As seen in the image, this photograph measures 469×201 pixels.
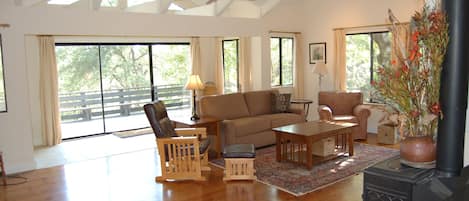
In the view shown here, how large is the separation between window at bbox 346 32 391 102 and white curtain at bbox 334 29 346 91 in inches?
4.2

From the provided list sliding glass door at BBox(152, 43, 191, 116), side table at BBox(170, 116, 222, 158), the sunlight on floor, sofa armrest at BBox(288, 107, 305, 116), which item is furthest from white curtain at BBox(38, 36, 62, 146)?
sofa armrest at BBox(288, 107, 305, 116)

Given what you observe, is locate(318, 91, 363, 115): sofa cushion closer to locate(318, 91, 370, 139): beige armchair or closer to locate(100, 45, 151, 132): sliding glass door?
locate(318, 91, 370, 139): beige armchair

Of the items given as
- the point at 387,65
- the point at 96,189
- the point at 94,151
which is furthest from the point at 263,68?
the point at 387,65

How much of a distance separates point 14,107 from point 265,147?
12.3ft

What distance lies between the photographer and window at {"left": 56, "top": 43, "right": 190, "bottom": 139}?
769 centimetres

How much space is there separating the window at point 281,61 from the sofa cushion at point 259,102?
1675 millimetres

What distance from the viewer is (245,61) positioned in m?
8.60

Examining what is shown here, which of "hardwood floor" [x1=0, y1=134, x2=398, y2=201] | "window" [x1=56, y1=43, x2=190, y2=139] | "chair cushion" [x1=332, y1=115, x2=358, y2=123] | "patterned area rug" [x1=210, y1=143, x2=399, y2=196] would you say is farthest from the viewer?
"window" [x1=56, y1=43, x2=190, y2=139]

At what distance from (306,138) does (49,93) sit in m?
4.74

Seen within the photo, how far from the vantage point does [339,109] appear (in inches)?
286

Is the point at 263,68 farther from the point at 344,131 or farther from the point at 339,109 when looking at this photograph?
the point at 344,131

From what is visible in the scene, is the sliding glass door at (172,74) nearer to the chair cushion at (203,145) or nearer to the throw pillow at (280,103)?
the throw pillow at (280,103)

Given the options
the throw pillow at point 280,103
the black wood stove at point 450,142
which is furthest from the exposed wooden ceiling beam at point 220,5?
the black wood stove at point 450,142

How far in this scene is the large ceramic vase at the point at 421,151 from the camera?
2.32m
